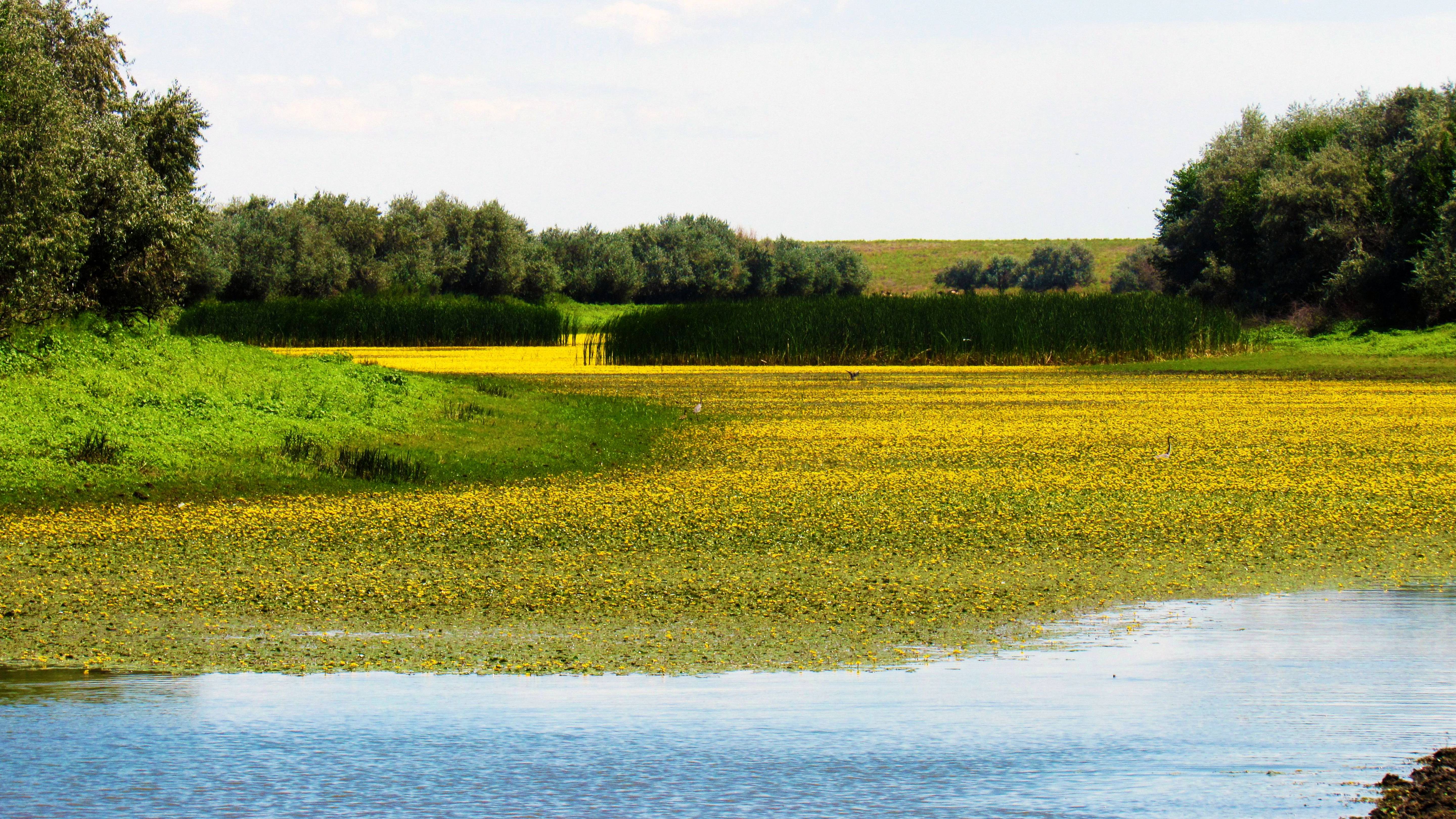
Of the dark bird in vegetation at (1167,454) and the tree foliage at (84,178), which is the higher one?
the tree foliage at (84,178)

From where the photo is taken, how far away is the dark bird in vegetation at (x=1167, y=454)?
14930 mm

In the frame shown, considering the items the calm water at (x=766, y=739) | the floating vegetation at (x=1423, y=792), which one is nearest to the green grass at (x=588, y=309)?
the calm water at (x=766, y=739)

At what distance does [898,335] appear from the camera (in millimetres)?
39312

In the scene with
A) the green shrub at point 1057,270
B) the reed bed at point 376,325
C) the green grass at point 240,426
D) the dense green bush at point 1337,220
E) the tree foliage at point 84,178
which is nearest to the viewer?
the green grass at point 240,426

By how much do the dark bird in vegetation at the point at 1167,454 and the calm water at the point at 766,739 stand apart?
8907 mm

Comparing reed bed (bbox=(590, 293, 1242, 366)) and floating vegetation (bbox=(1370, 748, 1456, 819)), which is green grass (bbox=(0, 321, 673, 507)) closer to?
floating vegetation (bbox=(1370, 748, 1456, 819))

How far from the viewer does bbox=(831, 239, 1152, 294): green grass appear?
125688 millimetres

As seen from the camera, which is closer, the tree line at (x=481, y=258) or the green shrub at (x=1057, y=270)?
the tree line at (x=481, y=258)

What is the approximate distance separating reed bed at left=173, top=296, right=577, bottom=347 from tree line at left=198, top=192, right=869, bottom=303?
766cm

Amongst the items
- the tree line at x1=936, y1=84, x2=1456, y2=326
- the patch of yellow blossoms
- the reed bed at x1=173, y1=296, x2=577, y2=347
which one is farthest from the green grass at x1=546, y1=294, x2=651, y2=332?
the patch of yellow blossoms

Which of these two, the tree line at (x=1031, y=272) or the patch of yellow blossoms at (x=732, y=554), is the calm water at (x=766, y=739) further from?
the tree line at (x=1031, y=272)

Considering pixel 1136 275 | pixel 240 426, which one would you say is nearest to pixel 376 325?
pixel 240 426

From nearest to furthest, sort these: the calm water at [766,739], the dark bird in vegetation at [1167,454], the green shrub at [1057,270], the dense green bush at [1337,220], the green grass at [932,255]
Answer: the calm water at [766,739] < the dark bird in vegetation at [1167,454] < the dense green bush at [1337,220] < the green shrub at [1057,270] < the green grass at [932,255]

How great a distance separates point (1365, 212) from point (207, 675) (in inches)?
1969
